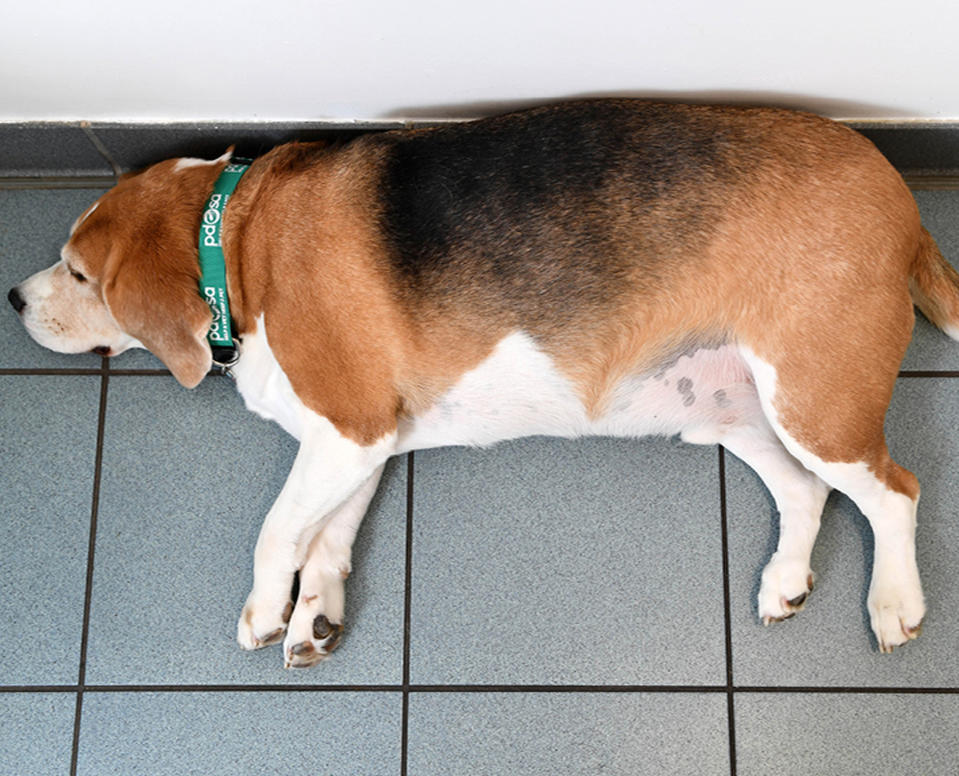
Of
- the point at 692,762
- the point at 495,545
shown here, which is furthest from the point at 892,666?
the point at 495,545

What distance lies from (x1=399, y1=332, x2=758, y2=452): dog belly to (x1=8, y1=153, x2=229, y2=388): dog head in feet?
1.80

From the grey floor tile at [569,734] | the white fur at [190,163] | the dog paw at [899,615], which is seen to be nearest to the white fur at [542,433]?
the dog paw at [899,615]

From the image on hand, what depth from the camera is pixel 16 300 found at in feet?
7.34

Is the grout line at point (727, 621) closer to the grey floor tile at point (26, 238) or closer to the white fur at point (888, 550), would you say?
the white fur at point (888, 550)

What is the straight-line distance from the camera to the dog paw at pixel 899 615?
2.10 meters

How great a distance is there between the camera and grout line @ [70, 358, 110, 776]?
2197 mm

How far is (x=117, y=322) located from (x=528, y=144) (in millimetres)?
999

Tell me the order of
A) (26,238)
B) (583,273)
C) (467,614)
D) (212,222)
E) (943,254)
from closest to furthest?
(583,273)
(212,222)
(467,614)
(943,254)
(26,238)

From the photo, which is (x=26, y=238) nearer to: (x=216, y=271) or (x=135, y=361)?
(x=135, y=361)

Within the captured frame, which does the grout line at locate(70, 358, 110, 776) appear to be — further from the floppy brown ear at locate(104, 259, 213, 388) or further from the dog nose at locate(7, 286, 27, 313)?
the floppy brown ear at locate(104, 259, 213, 388)

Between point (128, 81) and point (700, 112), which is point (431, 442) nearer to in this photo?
point (700, 112)

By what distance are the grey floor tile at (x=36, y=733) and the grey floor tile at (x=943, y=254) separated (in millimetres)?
2282

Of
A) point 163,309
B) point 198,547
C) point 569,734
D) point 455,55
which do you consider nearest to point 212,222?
point 163,309

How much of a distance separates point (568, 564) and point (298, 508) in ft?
2.24
